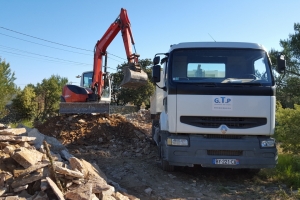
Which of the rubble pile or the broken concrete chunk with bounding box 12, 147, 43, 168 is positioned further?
the broken concrete chunk with bounding box 12, 147, 43, 168

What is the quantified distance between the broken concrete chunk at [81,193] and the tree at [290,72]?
12502 mm

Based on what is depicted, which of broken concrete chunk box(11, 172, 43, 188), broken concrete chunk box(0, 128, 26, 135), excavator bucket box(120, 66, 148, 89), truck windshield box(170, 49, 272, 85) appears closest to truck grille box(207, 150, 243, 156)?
truck windshield box(170, 49, 272, 85)

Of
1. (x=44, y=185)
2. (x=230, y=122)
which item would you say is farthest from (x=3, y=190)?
(x=230, y=122)

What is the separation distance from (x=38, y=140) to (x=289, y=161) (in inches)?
243

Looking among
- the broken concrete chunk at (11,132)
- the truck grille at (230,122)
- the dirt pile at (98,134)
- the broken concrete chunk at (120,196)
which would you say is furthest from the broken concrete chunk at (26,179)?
the dirt pile at (98,134)

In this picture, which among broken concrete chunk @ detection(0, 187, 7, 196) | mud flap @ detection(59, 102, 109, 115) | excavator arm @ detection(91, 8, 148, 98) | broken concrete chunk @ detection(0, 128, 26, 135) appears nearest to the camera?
broken concrete chunk @ detection(0, 187, 7, 196)

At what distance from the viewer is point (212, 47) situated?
23.0 feet

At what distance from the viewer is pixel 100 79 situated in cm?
1268

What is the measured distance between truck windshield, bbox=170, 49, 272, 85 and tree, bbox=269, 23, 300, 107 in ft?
29.6

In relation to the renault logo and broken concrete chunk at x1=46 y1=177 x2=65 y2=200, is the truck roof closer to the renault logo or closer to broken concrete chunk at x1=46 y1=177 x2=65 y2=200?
the renault logo

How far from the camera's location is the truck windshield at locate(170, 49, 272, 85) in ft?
22.3

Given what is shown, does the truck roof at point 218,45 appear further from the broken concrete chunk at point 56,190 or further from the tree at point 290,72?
the tree at point 290,72

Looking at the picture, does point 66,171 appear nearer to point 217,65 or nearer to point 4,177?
point 4,177

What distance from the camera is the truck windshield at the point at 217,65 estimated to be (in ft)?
22.3
